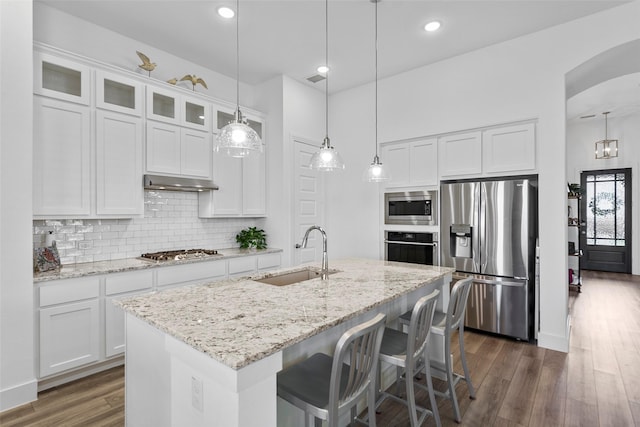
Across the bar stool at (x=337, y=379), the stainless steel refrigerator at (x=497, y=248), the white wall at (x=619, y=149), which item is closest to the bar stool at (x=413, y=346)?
the bar stool at (x=337, y=379)

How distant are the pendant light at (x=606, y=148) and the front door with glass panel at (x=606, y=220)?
46 centimetres

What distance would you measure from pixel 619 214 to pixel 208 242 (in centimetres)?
833

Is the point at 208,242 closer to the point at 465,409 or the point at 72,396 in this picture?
the point at 72,396

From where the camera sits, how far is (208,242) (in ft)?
13.9

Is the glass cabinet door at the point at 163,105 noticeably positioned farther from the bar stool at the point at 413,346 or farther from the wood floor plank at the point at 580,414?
the wood floor plank at the point at 580,414

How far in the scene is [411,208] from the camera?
4.29 m

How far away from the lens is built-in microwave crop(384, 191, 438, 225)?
4.11 meters

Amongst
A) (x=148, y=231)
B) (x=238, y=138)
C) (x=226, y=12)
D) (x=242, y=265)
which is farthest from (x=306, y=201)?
(x=238, y=138)

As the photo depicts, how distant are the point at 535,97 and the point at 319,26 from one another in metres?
2.31

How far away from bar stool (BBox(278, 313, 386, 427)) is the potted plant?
9.42 feet

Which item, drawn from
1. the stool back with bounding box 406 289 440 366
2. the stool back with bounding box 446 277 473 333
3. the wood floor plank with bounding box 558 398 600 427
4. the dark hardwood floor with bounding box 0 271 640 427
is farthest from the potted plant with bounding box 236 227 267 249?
the wood floor plank with bounding box 558 398 600 427

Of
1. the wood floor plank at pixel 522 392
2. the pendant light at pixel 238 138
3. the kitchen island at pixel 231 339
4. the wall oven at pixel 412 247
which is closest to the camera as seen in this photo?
the kitchen island at pixel 231 339

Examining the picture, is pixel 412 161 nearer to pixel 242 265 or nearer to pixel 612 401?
pixel 242 265

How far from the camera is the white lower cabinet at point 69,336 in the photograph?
250 centimetres
